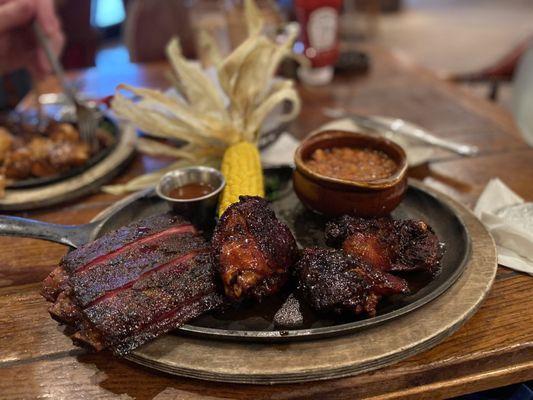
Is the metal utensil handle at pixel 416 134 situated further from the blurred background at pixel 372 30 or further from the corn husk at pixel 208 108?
the blurred background at pixel 372 30

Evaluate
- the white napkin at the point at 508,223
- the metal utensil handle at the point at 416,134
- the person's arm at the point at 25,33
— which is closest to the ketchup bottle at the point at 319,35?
the metal utensil handle at the point at 416,134

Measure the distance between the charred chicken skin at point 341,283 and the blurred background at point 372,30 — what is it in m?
2.57

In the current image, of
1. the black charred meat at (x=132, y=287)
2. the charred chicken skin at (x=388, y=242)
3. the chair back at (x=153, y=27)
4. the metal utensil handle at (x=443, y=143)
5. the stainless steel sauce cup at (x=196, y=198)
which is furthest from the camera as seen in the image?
the chair back at (x=153, y=27)

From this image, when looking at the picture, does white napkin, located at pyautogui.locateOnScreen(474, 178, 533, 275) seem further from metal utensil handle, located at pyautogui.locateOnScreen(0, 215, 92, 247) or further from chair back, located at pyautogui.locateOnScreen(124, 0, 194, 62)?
chair back, located at pyautogui.locateOnScreen(124, 0, 194, 62)

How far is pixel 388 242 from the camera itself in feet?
5.02

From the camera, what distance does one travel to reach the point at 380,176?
5.90ft

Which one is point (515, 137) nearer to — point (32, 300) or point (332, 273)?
point (332, 273)

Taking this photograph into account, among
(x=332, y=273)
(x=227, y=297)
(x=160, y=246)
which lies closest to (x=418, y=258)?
(x=332, y=273)

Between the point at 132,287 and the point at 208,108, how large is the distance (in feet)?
4.43

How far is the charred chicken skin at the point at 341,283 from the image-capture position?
1323 mm

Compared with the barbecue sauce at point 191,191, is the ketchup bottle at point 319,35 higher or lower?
higher

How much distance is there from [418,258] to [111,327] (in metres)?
0.98

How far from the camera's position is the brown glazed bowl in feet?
5.43

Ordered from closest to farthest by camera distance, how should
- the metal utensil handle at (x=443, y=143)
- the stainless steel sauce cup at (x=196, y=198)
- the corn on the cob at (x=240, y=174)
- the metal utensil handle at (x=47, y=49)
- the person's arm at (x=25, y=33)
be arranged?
1. the stainless steel sauce cup at (x=196, y=198)
2. the corn on the cob at (x=240, y=174)
3. the metal utensil handle at (x=443, y=143)
4. the person's arm at (x=25, y=33)
5. the metal utensil handle at (x=47, y=49)
